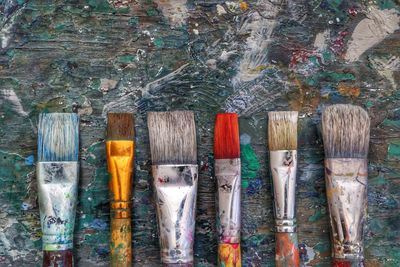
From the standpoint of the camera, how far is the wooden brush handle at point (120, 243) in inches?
62.6

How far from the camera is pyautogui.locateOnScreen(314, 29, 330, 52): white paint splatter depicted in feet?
5.62

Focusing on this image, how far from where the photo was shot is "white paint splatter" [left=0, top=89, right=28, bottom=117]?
5.49 ft

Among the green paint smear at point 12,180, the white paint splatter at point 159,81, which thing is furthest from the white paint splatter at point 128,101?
the green paint smear at point 12,180

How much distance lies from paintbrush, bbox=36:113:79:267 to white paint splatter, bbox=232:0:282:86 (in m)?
0.40

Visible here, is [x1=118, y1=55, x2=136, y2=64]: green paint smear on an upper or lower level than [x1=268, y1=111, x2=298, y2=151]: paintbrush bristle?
upper

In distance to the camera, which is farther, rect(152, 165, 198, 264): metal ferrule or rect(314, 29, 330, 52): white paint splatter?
rect(314, 29, 330, 52): white paint splatter

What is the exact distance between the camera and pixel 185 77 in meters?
1.70

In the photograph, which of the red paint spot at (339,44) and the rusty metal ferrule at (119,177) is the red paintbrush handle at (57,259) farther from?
the red paint spot at (339,44)

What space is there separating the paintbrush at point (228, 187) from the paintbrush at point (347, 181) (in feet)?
0.65

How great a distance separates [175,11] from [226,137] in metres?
0.31

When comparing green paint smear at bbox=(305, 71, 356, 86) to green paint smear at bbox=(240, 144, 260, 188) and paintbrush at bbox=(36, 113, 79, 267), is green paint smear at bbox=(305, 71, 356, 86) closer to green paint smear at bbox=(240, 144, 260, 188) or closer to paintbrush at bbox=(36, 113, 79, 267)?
green paint smear at bbox=(240, 144, 260, 188)

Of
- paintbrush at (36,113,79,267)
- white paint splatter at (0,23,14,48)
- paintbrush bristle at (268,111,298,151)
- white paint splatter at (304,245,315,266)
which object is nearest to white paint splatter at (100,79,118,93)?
paintbrush at (36,113,79,267)

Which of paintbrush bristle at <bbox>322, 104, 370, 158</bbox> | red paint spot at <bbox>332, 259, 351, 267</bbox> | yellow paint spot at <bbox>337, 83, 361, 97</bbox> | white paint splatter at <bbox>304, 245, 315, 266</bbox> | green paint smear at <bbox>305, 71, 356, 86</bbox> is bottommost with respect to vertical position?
red paint spot at <bbox>332, 259, 351, 267</bbox>

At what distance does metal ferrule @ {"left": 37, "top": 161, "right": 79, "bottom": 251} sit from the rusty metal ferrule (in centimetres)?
9
